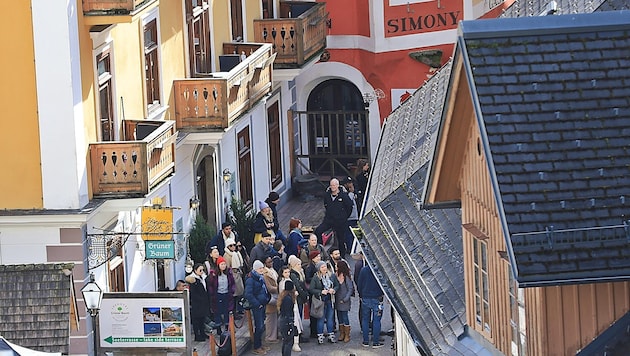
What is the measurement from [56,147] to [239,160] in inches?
384

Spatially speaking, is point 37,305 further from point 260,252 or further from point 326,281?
point 260,252

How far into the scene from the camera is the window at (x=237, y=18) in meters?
35.3

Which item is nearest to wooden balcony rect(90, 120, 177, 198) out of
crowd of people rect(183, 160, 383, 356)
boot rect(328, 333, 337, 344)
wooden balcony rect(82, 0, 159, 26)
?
wooden balcony rect(82, 0, 159, 26)

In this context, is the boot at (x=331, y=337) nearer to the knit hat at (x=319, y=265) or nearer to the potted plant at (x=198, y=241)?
the knit hat at (x=319, y=265)

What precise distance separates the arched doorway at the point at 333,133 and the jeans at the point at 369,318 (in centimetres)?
1167

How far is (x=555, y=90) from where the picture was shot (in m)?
13.9

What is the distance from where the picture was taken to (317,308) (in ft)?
93.1

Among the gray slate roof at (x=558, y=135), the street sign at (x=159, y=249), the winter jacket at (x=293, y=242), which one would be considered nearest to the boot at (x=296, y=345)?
the street sign at (x=159, y=249)

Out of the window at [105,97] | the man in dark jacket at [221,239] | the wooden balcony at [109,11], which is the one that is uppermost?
the wooden balcony at [109,11]

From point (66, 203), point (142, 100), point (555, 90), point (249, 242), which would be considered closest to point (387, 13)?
point (249, 242)

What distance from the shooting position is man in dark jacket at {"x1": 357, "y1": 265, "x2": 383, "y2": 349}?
91.6 feet

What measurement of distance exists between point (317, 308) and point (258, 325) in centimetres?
91

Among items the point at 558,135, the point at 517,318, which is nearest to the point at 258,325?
the point at 517,318

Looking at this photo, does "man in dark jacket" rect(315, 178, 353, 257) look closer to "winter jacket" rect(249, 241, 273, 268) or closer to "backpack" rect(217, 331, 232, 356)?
"winter jacket" rect(249, 241, 273, 268)
